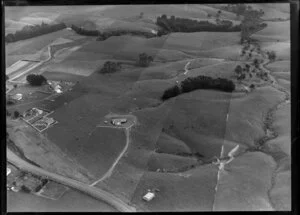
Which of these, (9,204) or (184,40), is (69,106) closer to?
(9,204)

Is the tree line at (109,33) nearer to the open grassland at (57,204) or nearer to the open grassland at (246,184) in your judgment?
the open grassland at (246,184)

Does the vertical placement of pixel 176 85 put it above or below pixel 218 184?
above

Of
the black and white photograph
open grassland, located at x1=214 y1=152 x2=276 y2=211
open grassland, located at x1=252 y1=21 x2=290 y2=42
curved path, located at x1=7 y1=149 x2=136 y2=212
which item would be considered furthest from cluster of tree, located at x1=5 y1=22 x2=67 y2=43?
open grassland, located at x1=214 y1=152 x2=276 y2=211

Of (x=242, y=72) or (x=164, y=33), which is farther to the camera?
(x=164, y=33)

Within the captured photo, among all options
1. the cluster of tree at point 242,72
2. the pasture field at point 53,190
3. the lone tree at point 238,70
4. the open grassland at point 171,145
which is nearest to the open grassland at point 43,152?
the pasture field at point 53,190

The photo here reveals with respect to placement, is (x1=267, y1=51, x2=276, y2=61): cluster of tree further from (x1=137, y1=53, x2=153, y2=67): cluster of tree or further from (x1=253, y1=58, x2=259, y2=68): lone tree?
(x1=137, y1=53, x2=153, y2=67): cluster of tree

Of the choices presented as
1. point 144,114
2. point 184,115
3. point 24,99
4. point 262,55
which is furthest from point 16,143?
point 262,55

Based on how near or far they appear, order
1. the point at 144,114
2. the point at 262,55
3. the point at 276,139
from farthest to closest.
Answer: the point at 262,55, the point at 144,114, the point at 276,139
